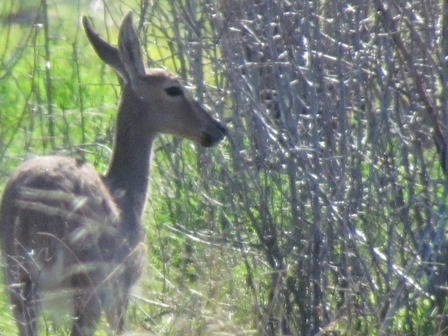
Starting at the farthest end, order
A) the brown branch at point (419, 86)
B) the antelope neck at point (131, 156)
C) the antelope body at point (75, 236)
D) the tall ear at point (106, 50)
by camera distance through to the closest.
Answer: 1. the tall ear at point (106, 50)
2. the antelope neck at point (131, 156)
3. the antelope body at point (75, 236)
4. the brown branch at point (419, 86)

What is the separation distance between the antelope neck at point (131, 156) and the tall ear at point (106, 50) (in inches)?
4.4

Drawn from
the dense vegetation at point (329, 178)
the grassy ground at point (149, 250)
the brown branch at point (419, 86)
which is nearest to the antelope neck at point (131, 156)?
the grassy ground at point (149, 250)

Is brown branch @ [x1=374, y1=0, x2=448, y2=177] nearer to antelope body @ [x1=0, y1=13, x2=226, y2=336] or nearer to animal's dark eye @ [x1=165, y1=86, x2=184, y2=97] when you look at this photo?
antelope body @ [x1=0, y1=13, x2=226, y2=336]

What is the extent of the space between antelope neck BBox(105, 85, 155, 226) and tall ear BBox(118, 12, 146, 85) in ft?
0.45

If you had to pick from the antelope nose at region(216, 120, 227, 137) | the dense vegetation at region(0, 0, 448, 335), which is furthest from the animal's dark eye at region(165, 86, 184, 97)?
the dense vegetation at region(0, 0, 448, 335)

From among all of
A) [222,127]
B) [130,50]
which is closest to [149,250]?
[222,127]

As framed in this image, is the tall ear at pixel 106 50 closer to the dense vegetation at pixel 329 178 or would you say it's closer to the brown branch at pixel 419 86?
the dense vegetation at pixel 329 178

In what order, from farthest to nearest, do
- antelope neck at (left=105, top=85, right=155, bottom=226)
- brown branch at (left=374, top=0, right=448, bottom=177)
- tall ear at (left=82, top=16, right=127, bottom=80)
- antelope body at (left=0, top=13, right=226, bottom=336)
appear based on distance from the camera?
tall ear at (left=82, top=16, right=127, bottom=80) < antelope neck at (left=105, top=85, right=155, bottom=226) < antelope body at (left=0, top=13, right=226, bottom=336) < brown branch at (left=374, top=0, right=448, bottom=177)

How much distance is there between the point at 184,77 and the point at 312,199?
5.42 feet

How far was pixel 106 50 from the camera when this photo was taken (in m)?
6.64

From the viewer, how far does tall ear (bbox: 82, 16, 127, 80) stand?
6.61m

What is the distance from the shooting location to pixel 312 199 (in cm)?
505

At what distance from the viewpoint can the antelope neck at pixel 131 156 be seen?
6.32 meters

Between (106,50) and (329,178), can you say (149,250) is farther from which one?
(329,178)
